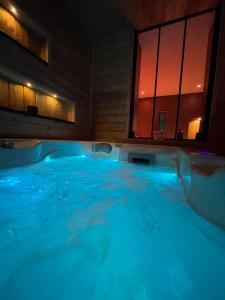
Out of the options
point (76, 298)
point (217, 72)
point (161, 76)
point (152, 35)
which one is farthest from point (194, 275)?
point (161, 76)

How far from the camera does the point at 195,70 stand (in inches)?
172

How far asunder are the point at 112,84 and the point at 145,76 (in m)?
1.65

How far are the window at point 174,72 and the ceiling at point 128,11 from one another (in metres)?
0.25

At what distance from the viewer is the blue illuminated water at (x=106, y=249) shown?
0.40m

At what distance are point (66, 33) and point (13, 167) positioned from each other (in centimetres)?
329

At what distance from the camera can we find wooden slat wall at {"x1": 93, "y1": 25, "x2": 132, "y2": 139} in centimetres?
370

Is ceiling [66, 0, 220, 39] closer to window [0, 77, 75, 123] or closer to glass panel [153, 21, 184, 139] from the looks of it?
glass panel [153, 21, 184, 139]

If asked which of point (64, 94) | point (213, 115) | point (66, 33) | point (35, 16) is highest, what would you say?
point (66, 33)

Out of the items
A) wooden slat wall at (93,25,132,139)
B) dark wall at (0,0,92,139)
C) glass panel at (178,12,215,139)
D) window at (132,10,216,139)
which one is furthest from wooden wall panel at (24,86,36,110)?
glass panel at (178,12,215,139)

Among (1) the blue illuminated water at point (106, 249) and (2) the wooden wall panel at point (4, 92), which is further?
(2) the wooden wall panel at point (4, 92)

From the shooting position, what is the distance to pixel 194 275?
452mm

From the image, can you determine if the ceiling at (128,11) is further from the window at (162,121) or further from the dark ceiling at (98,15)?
the window at (162,121)

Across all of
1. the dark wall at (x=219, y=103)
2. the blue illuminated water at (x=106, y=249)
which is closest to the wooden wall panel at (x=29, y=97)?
the blue illuminated water at (x=106, y=249)

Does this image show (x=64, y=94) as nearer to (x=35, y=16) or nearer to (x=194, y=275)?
(x=35, y=16)
